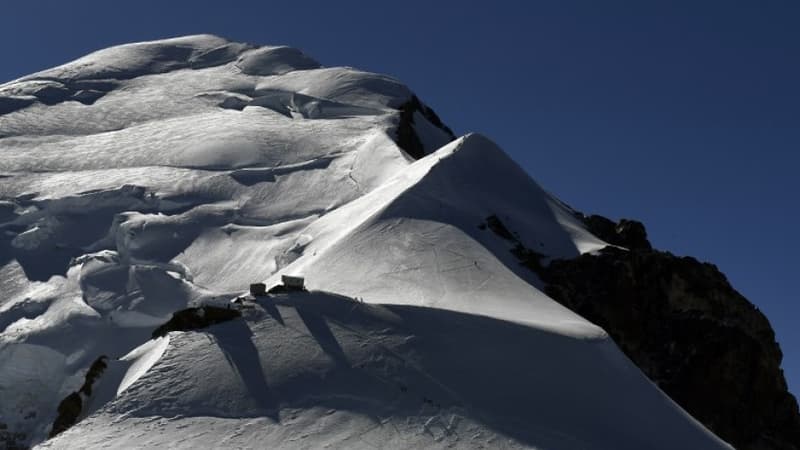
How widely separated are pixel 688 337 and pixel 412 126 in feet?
79.8

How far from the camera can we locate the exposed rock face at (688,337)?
3475 centimetres

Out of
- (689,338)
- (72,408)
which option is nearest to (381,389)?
(72,408)

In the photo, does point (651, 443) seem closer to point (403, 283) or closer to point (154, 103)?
point (403, 283)

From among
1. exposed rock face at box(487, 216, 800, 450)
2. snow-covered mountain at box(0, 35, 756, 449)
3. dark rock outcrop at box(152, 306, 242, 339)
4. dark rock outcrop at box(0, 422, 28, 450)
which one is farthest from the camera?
exposed rock face at box(487, 216, 800, 450)

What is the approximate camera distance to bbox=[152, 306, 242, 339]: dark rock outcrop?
22188 mm

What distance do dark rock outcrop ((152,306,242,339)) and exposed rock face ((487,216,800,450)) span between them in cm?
1371

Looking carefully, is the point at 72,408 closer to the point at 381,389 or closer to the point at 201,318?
the point at 201,318

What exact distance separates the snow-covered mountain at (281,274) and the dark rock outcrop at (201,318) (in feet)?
0.57

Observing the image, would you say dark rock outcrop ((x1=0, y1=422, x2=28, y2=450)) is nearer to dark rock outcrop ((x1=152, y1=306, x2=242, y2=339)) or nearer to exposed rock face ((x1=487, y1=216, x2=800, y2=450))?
dark rock outcrop ((x1=152, y1=306, x2=242, y2=339))

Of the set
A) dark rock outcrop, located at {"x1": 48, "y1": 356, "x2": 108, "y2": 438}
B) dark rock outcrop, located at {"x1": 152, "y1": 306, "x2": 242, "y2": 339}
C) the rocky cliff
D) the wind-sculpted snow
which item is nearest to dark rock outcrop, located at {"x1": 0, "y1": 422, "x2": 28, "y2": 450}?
dark rock outcrop, located at {"x1": 48, "y1": 356, "x2": 108, "y2": 438}

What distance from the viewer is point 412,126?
56188mm

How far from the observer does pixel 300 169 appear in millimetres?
46250

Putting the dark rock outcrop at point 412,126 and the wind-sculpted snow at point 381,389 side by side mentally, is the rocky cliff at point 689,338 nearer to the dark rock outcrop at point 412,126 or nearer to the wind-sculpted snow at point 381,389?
the wind-sculpted snow at point 381,389

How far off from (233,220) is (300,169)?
230 inches
